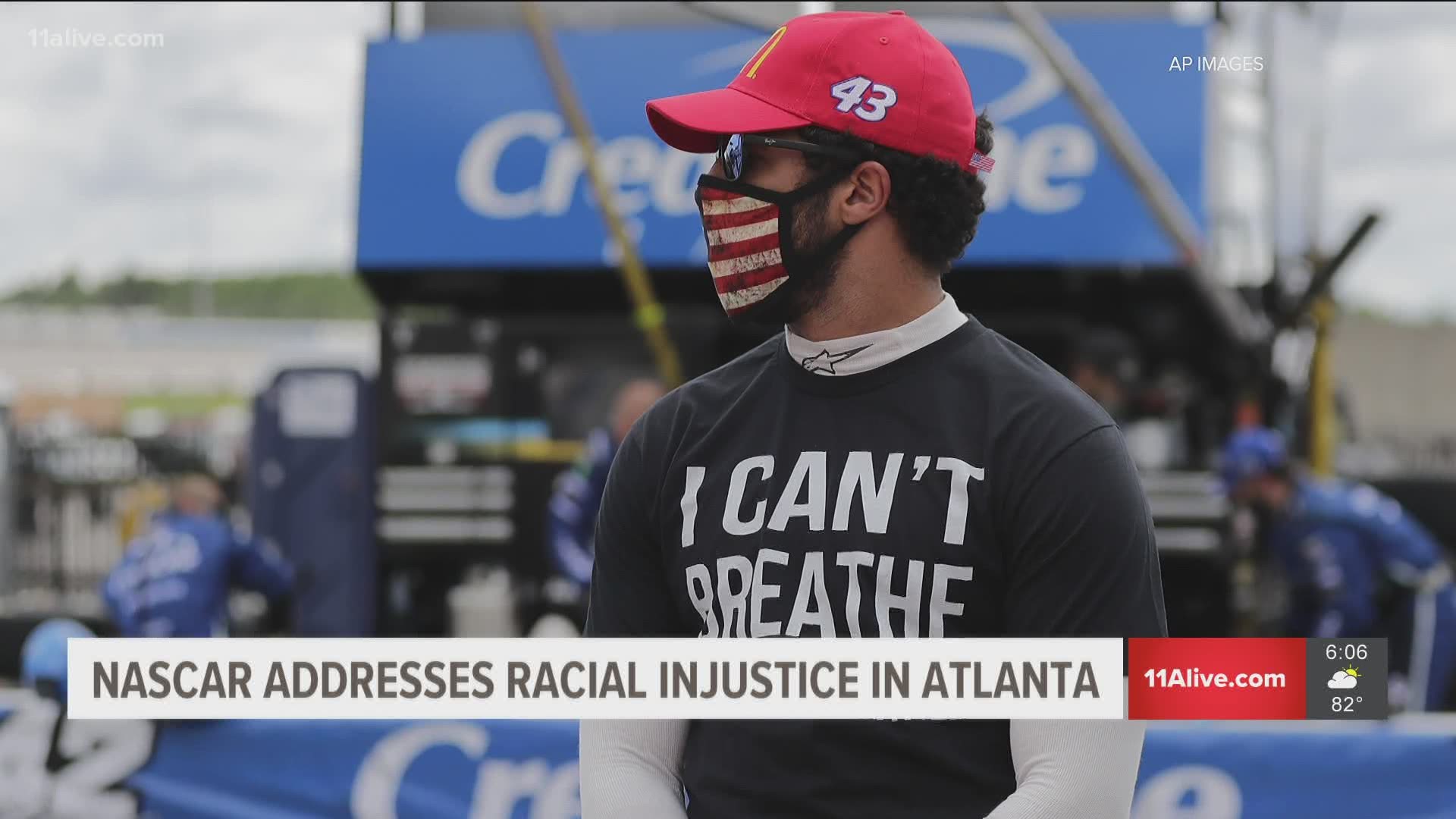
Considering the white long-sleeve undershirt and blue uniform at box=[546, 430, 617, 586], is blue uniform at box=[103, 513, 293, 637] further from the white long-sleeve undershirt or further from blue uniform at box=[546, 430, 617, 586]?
the white long-sleeve undershirt

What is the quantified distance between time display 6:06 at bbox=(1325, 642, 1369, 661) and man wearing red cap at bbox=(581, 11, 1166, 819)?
87 centimetres

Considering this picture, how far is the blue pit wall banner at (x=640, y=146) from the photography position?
3344 millimetres

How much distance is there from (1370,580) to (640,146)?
3514 millimetres

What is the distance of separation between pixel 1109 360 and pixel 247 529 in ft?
16.8

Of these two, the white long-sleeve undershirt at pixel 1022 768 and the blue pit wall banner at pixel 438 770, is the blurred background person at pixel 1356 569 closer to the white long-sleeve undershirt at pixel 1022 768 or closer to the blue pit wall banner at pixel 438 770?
the blue pit wall banner at pixel 438 770

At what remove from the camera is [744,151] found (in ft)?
5.19

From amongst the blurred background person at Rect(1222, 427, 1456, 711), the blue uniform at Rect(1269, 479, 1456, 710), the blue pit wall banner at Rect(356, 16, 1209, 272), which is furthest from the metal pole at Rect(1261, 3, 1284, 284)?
the blue uniform at Rect(1269, 479, 1456, 710)

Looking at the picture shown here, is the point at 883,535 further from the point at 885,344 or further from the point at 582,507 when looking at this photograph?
the point at 582,507

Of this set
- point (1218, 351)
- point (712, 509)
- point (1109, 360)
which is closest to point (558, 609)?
point (1109, 360)

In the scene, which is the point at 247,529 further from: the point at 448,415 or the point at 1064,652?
the point at 1064,652

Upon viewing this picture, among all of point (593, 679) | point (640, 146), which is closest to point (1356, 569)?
point (640, 146)

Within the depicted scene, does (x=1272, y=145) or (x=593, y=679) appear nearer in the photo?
(x=593, y=679)

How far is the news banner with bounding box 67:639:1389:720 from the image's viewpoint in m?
1.51

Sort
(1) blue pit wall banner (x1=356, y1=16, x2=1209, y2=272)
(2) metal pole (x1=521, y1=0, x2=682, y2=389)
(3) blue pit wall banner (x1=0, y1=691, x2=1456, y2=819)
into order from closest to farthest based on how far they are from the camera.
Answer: (2) metal pole (x1=521, y1=0, x2=682, y2=389) → (1) blue pit wall banner (x1=356, y1=16, x2=1209, y2=272) → (3) blue pit wall banner (x1=0, y1=691, x2=1456, y2=819)
